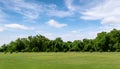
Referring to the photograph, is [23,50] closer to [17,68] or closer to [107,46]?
[107,46]

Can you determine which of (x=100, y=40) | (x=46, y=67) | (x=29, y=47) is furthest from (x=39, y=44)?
(x=46, y=67)

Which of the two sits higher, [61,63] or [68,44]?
[68,44]

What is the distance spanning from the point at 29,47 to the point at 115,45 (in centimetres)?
3966

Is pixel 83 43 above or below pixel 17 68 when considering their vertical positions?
above

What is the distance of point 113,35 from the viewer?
4158 inches

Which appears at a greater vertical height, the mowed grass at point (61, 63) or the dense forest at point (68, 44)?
the dense forest at point (68, 44)

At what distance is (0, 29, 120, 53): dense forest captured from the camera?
340 ft

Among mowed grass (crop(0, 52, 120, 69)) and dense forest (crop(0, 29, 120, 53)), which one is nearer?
mowed grass (crop(0, 52, 120, 69))

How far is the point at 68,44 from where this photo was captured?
11438cm

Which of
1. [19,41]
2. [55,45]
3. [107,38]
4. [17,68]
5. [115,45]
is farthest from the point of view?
[19,41]

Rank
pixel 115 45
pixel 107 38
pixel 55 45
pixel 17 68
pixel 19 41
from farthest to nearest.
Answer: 1. pixel 19 41
2. pixel 55 45
3. pixel 107 38
4. pixel 115 45
5. pixel 17 68

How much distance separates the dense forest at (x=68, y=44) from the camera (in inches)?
A: 4080

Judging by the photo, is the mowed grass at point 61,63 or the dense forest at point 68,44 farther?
the dense forest at point 68,44

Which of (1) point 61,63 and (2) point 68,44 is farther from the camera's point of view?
(2) point 68,44
